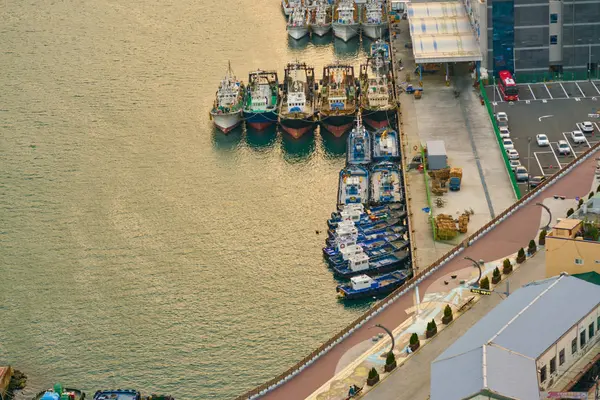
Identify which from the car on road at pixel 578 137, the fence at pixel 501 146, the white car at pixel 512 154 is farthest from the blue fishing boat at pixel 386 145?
the car on road at pixel 578 137

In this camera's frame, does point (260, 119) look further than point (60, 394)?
Yes

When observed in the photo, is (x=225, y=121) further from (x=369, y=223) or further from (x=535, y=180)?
(x=535, y=180)

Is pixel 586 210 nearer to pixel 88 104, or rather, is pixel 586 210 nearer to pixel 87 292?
pixel 87 292

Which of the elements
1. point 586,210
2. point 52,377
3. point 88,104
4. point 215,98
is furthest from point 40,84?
point 586,210

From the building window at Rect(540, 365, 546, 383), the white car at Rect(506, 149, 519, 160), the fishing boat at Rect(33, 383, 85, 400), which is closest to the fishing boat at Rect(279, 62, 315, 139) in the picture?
the white car at Rect(506, 149, 519, 160)

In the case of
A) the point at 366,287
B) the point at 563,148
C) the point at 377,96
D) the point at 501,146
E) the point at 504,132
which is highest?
the point at 377,96

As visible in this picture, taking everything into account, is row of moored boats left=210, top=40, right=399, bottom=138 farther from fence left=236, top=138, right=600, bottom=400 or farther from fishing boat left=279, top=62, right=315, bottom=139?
fence left=236, top=138, right=600, bottom=400

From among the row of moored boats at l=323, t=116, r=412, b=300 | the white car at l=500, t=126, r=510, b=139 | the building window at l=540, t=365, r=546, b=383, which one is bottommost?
the building window at l=540, t=365, r=546, b=383

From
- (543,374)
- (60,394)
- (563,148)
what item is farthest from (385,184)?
(543,374)
